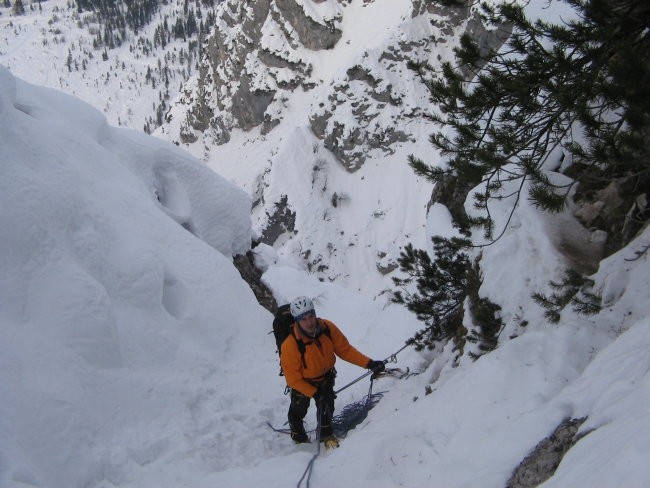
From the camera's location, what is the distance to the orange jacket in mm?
5375

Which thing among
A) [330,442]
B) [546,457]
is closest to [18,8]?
[330,442]

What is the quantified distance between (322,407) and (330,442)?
40 cm

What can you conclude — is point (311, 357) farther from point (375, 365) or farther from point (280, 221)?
point (280, 221)

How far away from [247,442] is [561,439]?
167 inches

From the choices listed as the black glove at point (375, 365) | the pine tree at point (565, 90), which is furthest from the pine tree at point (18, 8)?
the pine tree at point (565, 90)

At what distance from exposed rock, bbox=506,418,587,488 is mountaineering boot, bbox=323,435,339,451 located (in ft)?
8.97

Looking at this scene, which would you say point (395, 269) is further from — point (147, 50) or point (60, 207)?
point (147, 50)

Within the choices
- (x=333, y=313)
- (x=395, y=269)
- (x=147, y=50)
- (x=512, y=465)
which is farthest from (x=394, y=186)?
(x=147, y=50)

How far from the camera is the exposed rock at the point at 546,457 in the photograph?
2.97 m

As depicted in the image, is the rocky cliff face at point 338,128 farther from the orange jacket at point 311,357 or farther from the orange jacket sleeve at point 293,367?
the orange jacket sleeve at point 293,367

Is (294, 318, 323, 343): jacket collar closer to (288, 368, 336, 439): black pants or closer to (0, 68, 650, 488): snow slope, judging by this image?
(288, 368, 336, 439): black pants

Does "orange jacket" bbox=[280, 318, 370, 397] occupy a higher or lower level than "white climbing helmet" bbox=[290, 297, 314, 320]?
lower

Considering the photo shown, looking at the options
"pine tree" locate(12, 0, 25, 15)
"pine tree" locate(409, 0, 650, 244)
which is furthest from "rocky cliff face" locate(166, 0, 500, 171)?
"pine tree" locate(12, 0, 25, 15)

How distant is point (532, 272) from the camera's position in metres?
5.91
